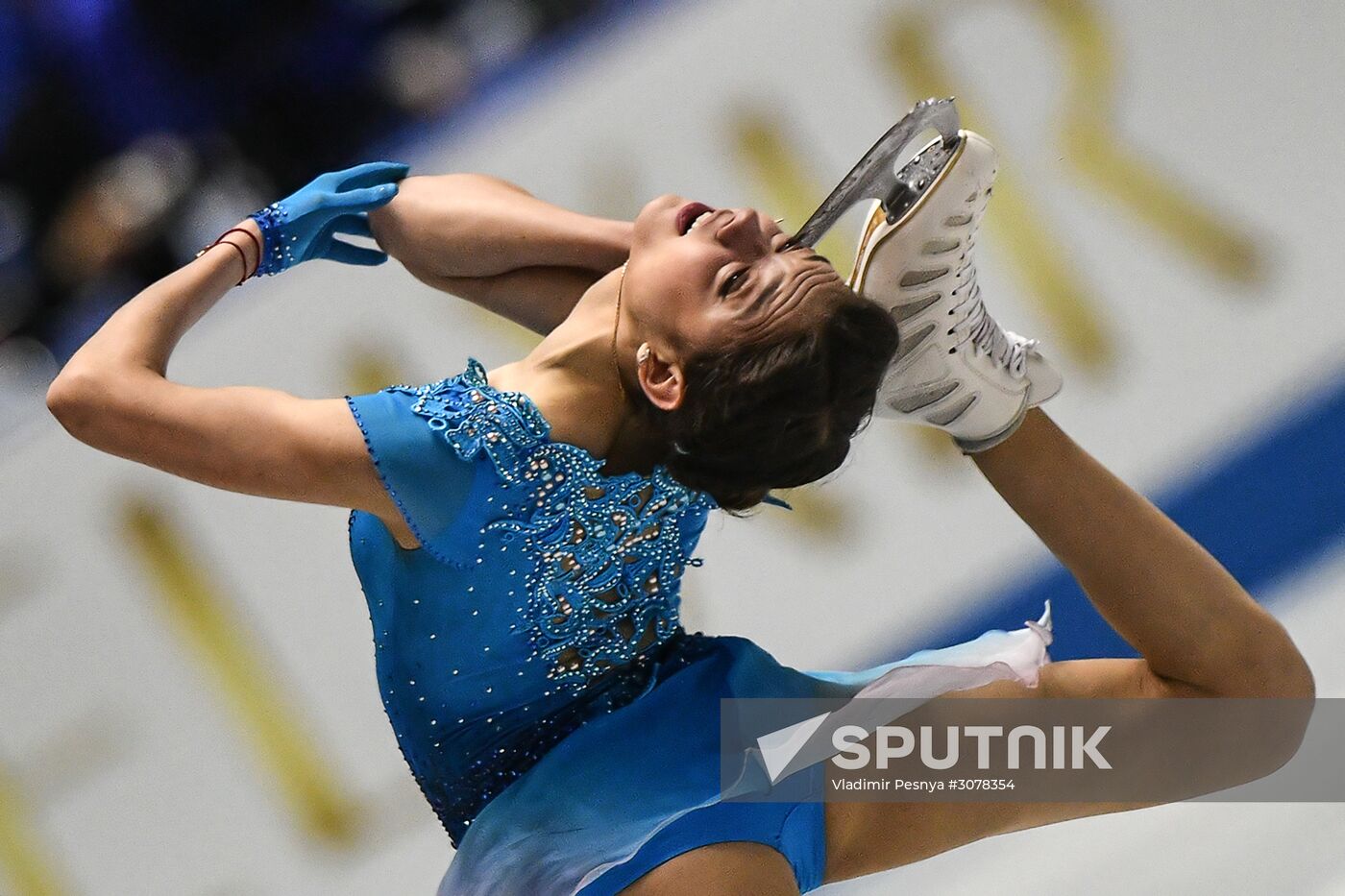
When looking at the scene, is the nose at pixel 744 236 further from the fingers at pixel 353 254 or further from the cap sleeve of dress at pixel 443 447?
the fingers at pixel 353 254

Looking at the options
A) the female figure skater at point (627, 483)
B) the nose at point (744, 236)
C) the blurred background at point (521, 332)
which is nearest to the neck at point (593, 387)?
the female figure skater at point (627, 483)

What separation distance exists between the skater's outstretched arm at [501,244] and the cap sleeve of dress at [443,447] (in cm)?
35

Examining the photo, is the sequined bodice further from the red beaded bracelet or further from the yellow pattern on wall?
the yellow pattern on wall

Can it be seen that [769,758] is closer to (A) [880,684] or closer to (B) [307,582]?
(A) [880,684]

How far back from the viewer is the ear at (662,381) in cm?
145

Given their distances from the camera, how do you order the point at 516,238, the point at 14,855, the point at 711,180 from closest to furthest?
the point at 516,238 → the point at 14,855 → the point at 711,180

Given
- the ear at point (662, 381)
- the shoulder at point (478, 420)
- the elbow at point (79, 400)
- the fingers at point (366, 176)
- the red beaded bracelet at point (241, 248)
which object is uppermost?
the fingers at point (366, 176)

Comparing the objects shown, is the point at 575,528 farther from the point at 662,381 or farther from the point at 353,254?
the point at 353,254

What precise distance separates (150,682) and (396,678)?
1202mm

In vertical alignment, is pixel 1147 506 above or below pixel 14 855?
below

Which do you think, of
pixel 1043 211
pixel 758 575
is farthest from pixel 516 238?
pixel 1043 211

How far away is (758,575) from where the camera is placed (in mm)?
2668

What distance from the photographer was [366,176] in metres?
1.84

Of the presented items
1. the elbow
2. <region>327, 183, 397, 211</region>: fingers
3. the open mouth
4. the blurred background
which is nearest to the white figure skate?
the open mouth
